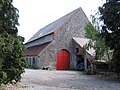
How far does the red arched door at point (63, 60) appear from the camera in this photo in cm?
4191

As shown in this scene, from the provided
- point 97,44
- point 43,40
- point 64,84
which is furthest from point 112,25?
point 43,40

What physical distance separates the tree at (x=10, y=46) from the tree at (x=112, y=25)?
378 inches

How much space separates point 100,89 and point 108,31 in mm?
8562

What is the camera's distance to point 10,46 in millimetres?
12539

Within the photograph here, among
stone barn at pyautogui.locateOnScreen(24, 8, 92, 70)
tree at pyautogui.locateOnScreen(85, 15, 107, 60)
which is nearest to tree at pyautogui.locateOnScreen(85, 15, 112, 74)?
tree at pyautogui.locateOnScreen(85, 15, 107, 60)

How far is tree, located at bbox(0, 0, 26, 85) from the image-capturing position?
12.7 m

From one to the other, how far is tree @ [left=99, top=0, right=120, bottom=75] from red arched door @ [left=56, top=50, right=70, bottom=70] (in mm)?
20328

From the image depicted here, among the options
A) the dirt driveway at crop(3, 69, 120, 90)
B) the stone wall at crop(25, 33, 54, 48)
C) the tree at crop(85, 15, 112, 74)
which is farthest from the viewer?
the stone wall at crop(25, 33, 54, 48)

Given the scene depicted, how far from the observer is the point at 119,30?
2109 cm

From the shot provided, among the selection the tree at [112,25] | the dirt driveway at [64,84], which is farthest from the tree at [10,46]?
the tree at [112,25]

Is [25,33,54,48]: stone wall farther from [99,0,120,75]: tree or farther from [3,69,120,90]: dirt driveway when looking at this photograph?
[3,69,120,90]: dirt driveway

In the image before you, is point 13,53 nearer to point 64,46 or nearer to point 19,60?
point 19,60

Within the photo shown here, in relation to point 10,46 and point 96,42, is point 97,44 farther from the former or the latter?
point 10,46

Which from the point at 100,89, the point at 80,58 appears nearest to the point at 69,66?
the point at 80,58
